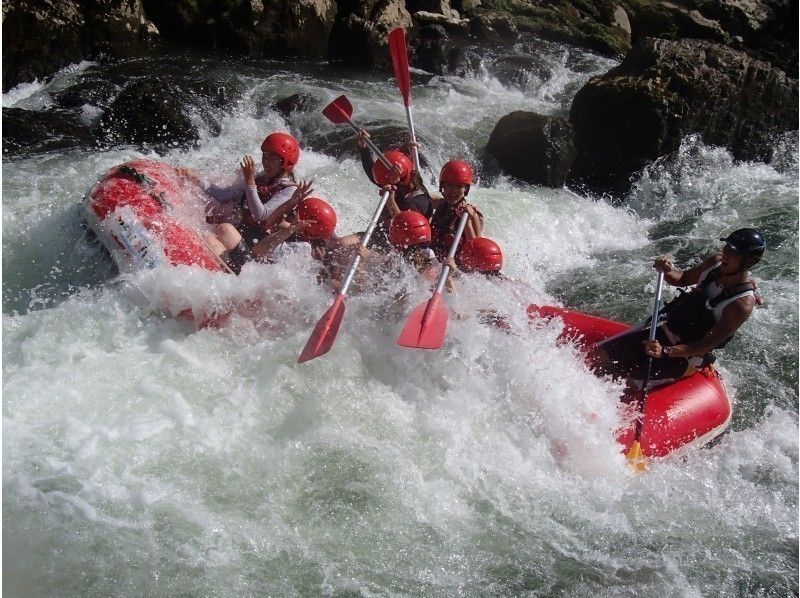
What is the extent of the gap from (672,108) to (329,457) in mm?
6924

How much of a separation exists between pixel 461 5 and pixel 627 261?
753 cm

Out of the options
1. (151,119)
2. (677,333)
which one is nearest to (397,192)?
(677,333)

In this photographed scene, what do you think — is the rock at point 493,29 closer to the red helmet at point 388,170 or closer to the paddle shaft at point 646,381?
the red helmet at point 388,170

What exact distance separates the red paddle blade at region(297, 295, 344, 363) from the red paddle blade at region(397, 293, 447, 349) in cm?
38

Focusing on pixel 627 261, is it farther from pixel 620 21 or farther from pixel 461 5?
pixel 620 21

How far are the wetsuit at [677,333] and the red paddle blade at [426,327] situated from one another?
1173mm

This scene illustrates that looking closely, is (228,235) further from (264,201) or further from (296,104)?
(296,104)

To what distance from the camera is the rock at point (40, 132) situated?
23.2 ft

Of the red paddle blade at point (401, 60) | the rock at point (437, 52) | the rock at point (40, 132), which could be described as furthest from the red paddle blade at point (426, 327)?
the rock at point (437, 52)

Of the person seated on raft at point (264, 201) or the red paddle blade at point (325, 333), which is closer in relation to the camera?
the red paddle blade at point (325, 333)

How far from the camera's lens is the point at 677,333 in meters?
4.36

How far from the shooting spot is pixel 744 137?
937cm

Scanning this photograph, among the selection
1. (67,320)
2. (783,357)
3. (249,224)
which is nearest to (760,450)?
(783,357)

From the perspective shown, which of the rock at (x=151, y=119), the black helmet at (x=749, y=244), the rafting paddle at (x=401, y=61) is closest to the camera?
the black helmet at (x=749, y=244)
